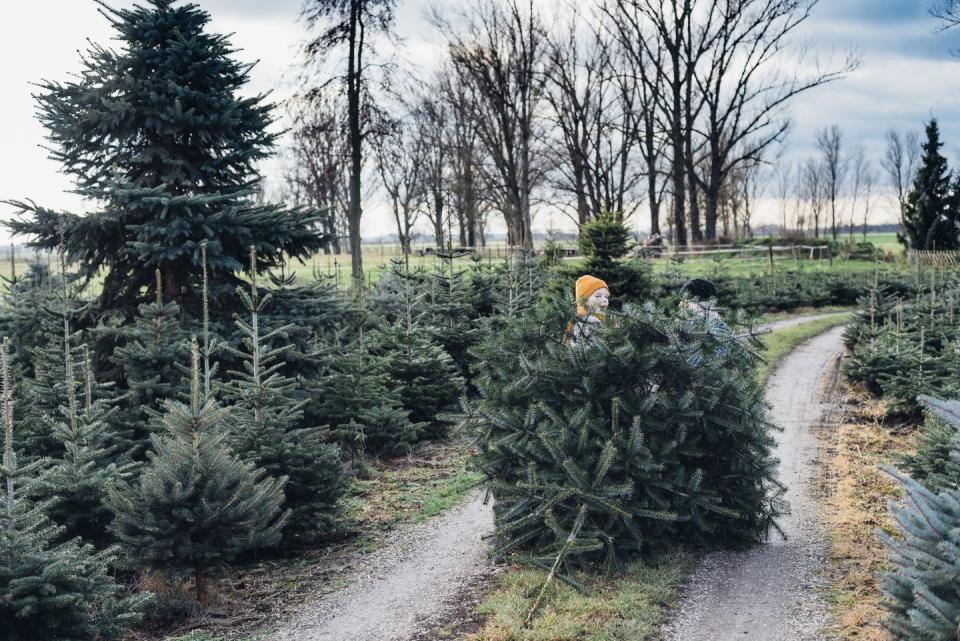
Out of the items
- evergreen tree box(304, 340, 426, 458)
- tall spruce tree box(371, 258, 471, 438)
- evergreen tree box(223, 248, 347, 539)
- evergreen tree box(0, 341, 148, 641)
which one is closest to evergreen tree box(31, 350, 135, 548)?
evergreen tree box(223, 248, 347, 539)

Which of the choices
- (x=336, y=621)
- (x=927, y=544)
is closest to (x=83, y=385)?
(x=336, y=621)

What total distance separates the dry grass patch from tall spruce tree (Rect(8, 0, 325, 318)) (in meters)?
6.86

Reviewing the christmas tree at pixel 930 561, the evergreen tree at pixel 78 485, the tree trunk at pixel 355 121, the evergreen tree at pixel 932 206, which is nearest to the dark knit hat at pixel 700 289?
the christmas tree at pixel 930 561

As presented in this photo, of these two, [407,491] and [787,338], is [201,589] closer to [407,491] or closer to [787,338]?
[407,491]

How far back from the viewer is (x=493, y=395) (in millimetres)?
6801

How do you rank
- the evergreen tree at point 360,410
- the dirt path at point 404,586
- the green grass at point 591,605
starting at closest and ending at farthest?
the green grass at point 591,605 → the dirt path at point 404,586 → the evergreen tree at point 360,410

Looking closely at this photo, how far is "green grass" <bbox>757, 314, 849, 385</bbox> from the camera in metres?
16.7

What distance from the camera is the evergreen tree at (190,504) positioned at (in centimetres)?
590

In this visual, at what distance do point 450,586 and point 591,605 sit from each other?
1.30 meters

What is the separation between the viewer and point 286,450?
7.34 m

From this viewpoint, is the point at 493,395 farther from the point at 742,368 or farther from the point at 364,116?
the point at 364,116

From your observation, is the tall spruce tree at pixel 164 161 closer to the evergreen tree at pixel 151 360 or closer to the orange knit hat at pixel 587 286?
the evergreen tree at pixel 151 360

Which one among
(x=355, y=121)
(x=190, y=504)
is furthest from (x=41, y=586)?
(x=355, y=121)

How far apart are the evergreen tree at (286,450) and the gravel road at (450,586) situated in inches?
28.8
